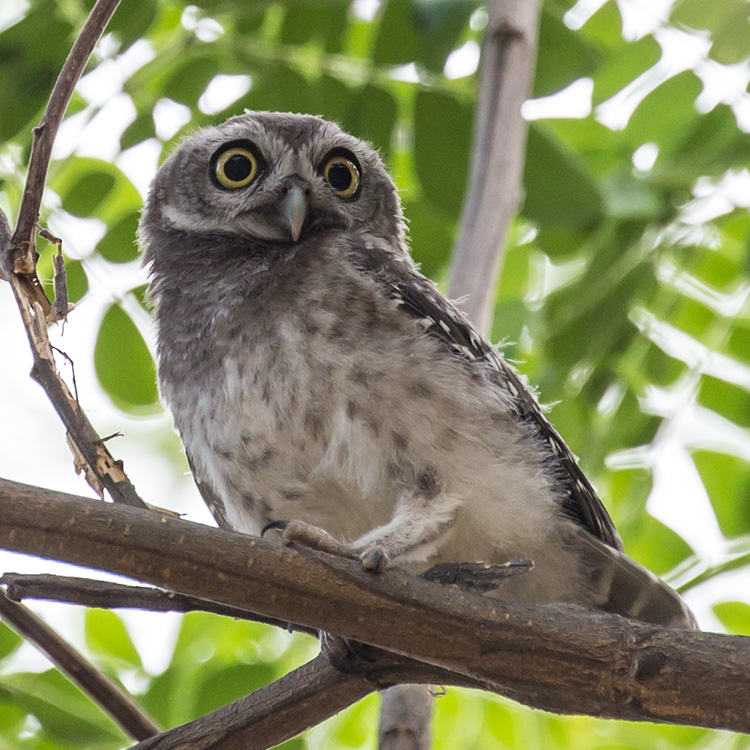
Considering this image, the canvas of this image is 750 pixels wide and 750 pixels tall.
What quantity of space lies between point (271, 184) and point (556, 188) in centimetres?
82

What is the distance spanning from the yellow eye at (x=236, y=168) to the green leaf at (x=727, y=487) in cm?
155

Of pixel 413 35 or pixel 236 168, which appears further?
pixel 236 168

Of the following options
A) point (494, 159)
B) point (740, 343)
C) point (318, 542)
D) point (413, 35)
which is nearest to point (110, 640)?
point (318, 542)

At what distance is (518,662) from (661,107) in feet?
6.48

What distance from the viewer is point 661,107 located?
3131mm

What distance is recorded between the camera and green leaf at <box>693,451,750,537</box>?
9.59 feet

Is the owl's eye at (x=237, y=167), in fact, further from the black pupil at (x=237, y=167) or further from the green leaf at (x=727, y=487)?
the green leaf at (x=727, y=487)

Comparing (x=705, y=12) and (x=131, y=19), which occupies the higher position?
Result: (x=131, y=19)

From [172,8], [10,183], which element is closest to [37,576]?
[10,183]

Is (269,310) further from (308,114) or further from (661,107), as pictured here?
(661,107)

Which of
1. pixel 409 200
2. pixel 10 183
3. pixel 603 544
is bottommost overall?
pixel 603 544

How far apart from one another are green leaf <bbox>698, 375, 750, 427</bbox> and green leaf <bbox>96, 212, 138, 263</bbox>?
5.67 ft

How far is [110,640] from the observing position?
2699mm

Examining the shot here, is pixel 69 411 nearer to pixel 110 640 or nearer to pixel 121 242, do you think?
pixel 110 640
